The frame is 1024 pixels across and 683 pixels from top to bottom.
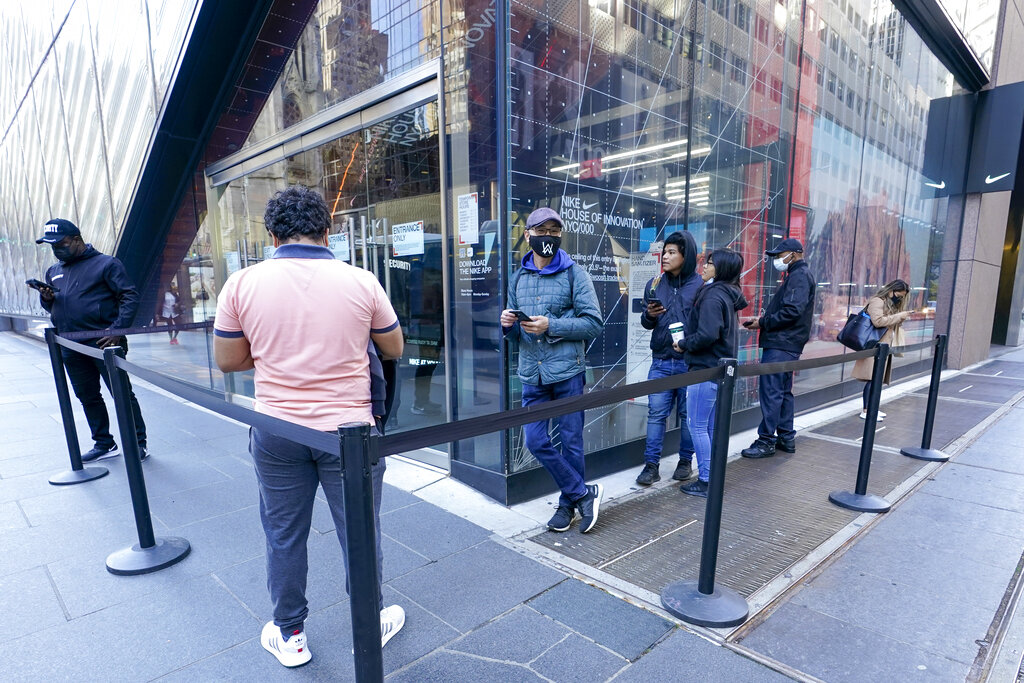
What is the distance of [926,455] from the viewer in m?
4.99

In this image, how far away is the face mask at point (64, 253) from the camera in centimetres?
430

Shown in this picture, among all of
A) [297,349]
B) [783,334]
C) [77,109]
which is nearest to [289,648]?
[297,349]

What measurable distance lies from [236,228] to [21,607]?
5681mm

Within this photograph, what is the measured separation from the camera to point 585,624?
2.43m

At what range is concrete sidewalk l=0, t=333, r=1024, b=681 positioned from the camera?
2.17m

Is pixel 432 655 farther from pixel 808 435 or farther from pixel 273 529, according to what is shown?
pixel 808 435

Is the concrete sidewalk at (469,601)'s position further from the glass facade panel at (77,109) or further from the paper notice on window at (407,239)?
the glass facade panel at (77,109)

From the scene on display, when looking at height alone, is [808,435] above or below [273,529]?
below

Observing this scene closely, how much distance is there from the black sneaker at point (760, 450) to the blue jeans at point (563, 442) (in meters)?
2.45

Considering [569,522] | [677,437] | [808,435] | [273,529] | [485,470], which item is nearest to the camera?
[273,529]

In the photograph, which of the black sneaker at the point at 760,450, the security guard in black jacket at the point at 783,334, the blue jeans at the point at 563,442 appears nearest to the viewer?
the blue jeans at the point at 563,442

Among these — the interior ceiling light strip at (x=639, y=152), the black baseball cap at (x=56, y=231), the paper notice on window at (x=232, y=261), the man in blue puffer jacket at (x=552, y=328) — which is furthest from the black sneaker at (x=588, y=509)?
the paper notice on window at (x=232, y=261)

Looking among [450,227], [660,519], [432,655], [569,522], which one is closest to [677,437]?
[660,519]

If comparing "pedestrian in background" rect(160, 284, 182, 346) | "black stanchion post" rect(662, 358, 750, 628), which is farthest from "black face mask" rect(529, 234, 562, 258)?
"pedestrian in background" rect(160, 284, 182, 346)
